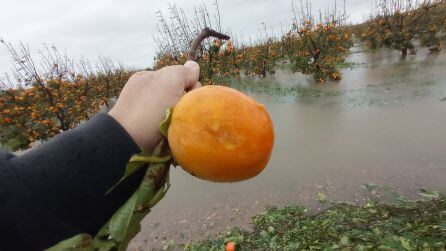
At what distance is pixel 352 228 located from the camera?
84.8 inches

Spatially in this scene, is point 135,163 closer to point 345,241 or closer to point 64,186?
point 64,186

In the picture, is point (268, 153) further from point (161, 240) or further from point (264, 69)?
point (264, 69)

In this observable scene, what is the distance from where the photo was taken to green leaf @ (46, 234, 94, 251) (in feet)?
2.12

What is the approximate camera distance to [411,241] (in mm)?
1729

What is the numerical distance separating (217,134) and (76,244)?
39 centimetres

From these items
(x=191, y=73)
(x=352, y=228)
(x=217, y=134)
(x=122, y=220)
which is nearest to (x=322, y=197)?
(x=352, y=228)

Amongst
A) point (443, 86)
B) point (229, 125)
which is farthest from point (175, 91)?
point (443, 86)

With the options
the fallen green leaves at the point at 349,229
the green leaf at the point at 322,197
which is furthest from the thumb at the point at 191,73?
the green leaf at the point at 322,197

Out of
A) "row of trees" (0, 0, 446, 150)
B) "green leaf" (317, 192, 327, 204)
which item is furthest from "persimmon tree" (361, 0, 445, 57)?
"green leaf" (317, 192, 327, 204)

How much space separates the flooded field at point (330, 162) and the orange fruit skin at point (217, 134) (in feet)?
6.81

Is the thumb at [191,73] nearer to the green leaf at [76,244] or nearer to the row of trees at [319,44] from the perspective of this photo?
the green leaf at [76,244]

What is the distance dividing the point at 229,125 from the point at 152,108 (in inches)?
11.4

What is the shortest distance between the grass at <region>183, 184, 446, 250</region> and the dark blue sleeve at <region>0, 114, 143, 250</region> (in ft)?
5.08

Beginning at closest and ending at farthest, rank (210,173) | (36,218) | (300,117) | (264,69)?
(36,218)
(210,173)
(300,117)
(264,69)
